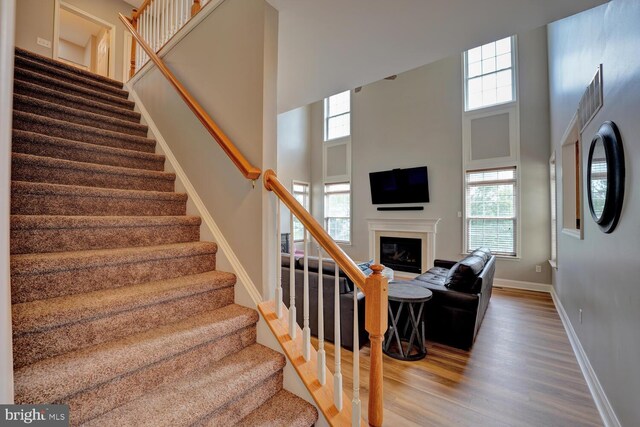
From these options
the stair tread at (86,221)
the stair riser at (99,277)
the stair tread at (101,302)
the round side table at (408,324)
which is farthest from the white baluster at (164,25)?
the round side table at (408,324)

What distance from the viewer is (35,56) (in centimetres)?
276

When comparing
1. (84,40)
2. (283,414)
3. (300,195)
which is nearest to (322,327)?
(283,414)

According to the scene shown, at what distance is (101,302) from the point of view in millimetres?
1311

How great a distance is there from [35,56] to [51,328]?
3.11m

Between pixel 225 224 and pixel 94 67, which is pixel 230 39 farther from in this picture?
pixel 94 67

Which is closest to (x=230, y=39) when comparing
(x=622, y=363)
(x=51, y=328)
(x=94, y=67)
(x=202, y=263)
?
(x=202, y=263)

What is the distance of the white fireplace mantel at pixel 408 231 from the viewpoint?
5797mm

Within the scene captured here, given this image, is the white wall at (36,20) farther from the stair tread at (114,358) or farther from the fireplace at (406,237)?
the fireplace at (406,237)

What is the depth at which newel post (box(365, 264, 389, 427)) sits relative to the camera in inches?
50.9

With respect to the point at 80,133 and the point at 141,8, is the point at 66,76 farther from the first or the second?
the point at 141,8

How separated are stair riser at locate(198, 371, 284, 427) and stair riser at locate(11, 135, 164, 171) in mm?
2084

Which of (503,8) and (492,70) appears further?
(492,70)

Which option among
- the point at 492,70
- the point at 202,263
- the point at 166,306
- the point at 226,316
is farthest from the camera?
the point at 492,70

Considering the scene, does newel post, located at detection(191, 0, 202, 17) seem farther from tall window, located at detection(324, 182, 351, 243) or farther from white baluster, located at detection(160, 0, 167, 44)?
tall window, located at detection(324, 182, 351, 243)
